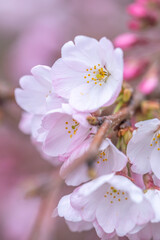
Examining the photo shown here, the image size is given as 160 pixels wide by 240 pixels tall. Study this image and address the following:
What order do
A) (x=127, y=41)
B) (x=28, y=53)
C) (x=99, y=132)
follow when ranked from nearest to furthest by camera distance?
(x=99, y=132) → (x=127, y=41) → (x=28, y=53)

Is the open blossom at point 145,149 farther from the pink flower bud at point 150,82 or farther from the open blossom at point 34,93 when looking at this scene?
the pink flower bud at point 150,82

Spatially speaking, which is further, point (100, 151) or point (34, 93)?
point (34, 93)

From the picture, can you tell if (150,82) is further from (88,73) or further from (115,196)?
(115,196)

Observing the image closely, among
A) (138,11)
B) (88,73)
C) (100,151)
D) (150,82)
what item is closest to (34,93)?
(88,73)

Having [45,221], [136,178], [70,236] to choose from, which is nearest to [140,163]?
[136,178]

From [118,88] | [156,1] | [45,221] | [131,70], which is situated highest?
[118,88]

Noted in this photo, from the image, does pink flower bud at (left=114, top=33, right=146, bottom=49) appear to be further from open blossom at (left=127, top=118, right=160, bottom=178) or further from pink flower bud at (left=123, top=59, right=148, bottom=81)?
open blossom at (left=127, top=118, right=160, bottom=178)

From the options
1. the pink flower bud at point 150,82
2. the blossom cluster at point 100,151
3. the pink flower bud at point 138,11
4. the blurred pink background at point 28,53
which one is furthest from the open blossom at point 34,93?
the pink flower bud at point 138,11

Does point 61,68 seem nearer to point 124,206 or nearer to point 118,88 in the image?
point 118,88
